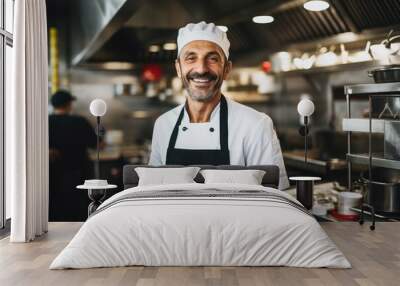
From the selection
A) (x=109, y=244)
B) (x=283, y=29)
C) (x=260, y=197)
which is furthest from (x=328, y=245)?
(x=283, y=29)

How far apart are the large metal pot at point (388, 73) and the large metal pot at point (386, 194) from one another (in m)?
1.07

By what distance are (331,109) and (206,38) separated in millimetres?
1684

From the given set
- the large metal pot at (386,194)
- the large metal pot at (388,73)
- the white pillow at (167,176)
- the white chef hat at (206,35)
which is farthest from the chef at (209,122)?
the large metal pot at (388,73)

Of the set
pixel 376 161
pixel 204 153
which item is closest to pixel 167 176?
pixel 204 153

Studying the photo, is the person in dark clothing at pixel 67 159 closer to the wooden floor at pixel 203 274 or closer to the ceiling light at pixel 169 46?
the ceiling light at pixel 169 46

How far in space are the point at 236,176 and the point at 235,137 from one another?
0.74 m

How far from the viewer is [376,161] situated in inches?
241

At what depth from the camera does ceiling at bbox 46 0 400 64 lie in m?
6.21

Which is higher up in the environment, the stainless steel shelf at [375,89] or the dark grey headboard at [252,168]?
the stainless steel shelf at [375,89]

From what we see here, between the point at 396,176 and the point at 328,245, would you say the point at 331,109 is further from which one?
the point at 328,245

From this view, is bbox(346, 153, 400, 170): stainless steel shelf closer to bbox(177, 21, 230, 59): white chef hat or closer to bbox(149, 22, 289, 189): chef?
bbox(149, 22, 289, 189): chef

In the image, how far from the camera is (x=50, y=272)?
4.05 m

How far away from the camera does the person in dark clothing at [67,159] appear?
630 centimetres

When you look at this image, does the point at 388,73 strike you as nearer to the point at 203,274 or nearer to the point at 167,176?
the point at 167,176
